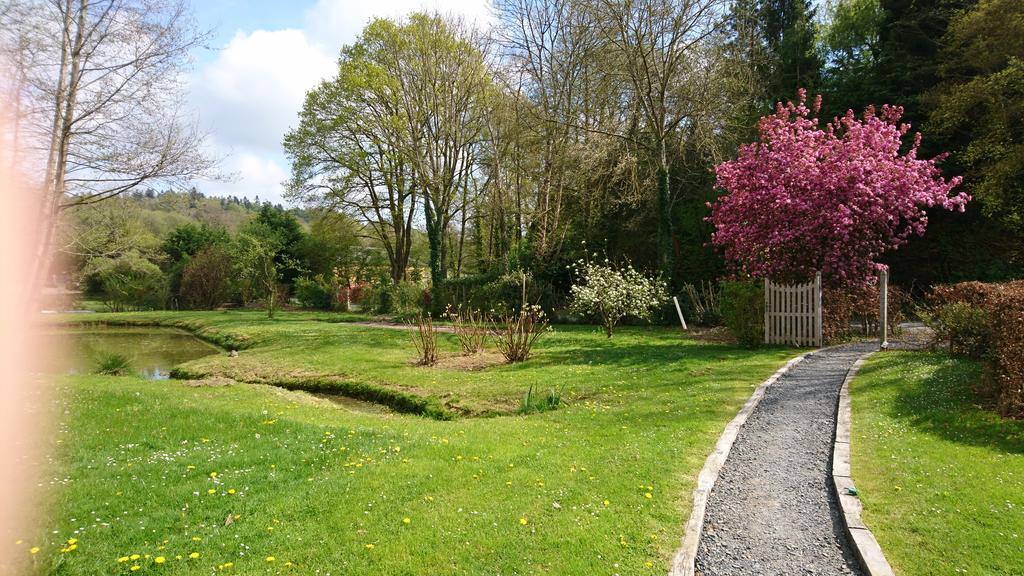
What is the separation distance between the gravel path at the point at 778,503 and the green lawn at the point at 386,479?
1.06 ft

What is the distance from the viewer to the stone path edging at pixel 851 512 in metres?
3.62

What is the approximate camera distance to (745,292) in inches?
528

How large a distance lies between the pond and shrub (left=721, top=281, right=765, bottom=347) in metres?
14.7

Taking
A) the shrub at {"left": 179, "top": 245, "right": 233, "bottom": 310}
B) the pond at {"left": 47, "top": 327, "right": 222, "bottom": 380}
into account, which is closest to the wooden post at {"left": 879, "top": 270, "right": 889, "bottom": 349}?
the pond at {"left": 47, "top": 327, "right": 222, "bottom": 380}

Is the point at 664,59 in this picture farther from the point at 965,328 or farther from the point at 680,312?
the point at 965,328

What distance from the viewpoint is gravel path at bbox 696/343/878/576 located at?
3.78 meters

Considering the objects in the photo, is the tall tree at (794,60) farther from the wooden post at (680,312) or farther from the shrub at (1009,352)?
the shrub at (1009,352)

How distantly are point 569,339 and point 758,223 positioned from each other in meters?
6.05

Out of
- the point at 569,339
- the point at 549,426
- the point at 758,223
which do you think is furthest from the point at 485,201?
the point at 549,426

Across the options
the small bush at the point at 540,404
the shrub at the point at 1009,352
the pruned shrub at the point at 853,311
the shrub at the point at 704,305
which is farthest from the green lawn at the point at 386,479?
the shrub at the point at 704,305

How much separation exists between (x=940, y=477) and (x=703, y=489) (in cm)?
211

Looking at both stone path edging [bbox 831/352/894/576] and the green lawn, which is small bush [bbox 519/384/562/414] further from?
stone path edging [bbox 831/352/894/576]

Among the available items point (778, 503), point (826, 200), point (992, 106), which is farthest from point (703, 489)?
point (992, 106)

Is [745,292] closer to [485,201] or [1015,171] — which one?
[1015,171]
